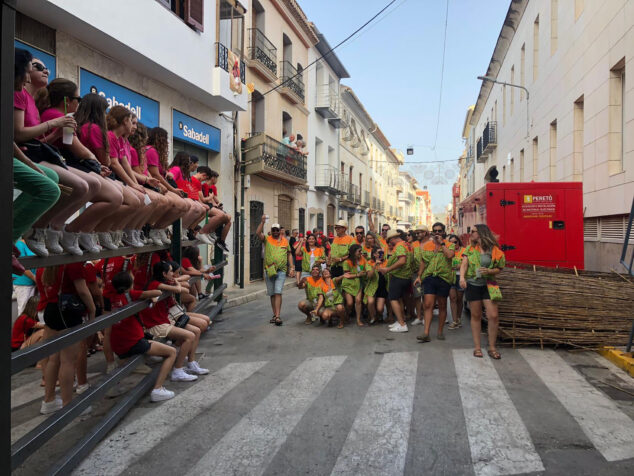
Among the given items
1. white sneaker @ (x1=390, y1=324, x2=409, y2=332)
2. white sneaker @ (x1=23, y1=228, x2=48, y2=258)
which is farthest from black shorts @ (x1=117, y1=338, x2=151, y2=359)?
white sneaker @ (x1=390, y1=324, x2=409, y2=332)

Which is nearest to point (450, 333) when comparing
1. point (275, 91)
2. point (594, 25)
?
point (594, 25)

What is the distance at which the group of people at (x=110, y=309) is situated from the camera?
3.96 m

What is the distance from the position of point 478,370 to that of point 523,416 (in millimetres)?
1429

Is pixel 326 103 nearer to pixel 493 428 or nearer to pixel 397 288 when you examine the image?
pixel 397 288

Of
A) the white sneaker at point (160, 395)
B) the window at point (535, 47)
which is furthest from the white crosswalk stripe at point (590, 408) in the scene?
the window at point (535, 47)

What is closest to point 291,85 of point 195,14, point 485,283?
point 195,14

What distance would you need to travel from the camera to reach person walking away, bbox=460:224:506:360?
6.12 metres

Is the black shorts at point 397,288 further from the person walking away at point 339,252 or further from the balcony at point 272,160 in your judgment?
the balcony at point 272,160

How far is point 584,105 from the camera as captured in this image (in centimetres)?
1106

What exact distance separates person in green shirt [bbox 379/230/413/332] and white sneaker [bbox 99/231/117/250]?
16.7 feet

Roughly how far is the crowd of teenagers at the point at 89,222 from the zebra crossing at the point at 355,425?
0.68 meters

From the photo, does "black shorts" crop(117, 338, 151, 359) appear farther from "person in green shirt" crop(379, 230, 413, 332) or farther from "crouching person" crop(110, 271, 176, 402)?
"person in green shirt" crop(379, 230, 413, 332)

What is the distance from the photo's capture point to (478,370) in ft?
17.9

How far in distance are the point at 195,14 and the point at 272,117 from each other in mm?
6485
